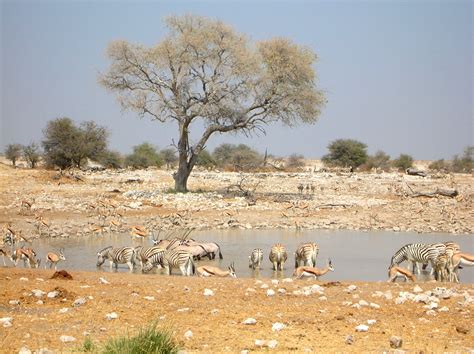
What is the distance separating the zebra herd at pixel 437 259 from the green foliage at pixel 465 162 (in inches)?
1786

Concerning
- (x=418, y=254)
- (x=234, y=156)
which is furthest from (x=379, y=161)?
(x=418, y=254)

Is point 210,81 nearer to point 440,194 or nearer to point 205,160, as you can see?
point 440,194

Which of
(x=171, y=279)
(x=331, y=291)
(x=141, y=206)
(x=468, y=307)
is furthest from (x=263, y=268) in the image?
(x=141, y=206)

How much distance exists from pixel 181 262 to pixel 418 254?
480 cm

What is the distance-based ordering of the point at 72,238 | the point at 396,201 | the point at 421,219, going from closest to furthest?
the point at 72,238, the point at 421,219, the point at 396,201

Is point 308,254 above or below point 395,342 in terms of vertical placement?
above

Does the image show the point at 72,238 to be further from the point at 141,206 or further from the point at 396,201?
the point at 396,201

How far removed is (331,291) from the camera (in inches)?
414

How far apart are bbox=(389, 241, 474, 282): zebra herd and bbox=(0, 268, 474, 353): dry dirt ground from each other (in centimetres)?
163

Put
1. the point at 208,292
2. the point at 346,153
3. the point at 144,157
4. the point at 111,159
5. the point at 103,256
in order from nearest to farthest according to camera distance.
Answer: the point at 208,292 < the point at 103,256 < the point at 111,159 < the point at 346,153 < the point at 144,157

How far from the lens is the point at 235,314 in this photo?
8.73 m

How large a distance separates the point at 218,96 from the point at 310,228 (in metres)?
11.5

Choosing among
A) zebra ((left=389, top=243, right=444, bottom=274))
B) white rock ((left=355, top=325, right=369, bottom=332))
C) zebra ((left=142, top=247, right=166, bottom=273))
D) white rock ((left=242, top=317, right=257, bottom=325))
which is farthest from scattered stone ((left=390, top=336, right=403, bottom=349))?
zebra ((left=142, top=247, right=166, bottom=273))

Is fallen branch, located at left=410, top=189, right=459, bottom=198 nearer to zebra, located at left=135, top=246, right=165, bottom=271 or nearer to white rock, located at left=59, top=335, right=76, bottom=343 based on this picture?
zebra, located at left=135, top=246, right=165, bottom=271
